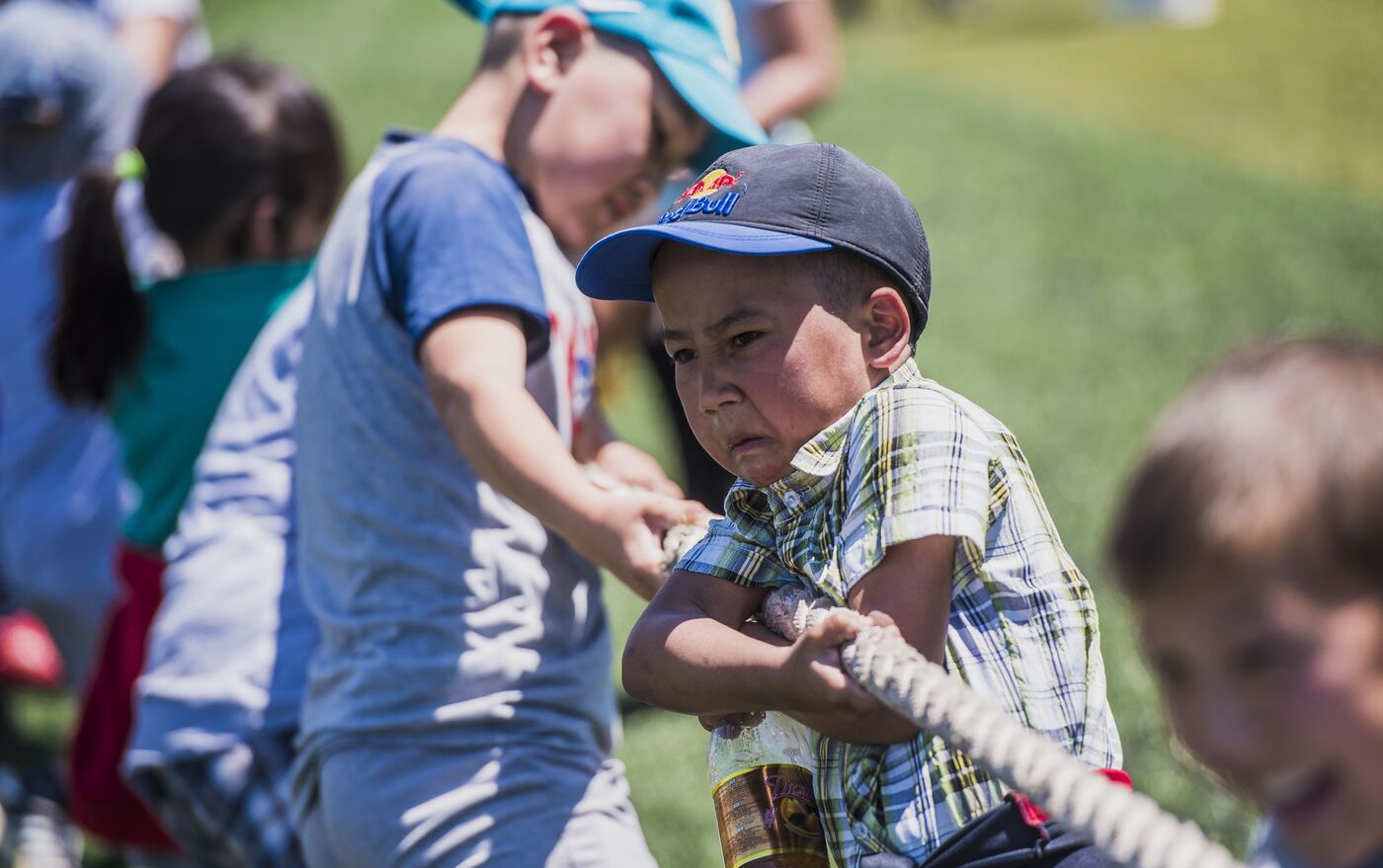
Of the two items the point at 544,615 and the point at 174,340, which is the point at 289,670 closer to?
the point at 544,615

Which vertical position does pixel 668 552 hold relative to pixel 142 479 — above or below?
above

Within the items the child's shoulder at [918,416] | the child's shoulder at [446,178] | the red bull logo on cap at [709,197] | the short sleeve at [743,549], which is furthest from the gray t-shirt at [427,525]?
the child's shoulder at [918,416]

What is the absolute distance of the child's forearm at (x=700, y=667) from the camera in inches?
63.7

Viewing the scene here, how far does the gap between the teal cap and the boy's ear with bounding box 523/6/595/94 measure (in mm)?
24

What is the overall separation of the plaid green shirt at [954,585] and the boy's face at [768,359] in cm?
5

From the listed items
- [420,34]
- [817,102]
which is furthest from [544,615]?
[420,34]

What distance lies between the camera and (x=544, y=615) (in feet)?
7.97

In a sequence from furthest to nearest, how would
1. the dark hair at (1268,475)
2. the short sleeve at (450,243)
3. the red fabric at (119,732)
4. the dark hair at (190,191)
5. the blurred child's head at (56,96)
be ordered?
the blurred child's head at (56,96)
the dark hair at (190,191)
the red fabric at (119,732)
the short sleeve at (450,243)
the dark hair at (1268,475)

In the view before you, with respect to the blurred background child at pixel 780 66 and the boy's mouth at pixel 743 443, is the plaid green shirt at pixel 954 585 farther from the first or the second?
the blurred background child at pixel 780 66

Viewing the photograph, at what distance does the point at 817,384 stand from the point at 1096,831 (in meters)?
0.72

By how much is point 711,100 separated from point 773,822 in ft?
4.03

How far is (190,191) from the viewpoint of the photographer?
347cm

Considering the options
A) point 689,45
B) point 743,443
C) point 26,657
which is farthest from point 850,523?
point 26,657

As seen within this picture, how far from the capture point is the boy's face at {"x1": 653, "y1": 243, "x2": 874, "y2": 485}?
1.80 meters
